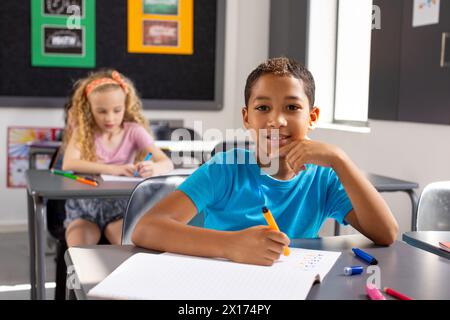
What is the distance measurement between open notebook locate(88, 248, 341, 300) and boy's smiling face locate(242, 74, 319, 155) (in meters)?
0.32

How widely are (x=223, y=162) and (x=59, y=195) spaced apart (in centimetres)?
82

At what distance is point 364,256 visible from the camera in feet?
3.13

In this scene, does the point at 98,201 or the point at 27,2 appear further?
the point at 27,2

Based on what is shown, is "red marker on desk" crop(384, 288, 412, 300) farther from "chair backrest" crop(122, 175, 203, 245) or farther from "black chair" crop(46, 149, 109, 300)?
"black chair" crop(46, 149, 109, 300)

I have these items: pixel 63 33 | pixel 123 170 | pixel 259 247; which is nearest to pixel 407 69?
pixel 123 170

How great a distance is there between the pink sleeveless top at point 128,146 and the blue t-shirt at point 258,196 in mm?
1312

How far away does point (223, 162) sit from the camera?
4.00 ft

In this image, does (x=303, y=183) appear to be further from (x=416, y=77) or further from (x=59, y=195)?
(x=416, y=77)

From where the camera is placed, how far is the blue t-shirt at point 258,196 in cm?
121

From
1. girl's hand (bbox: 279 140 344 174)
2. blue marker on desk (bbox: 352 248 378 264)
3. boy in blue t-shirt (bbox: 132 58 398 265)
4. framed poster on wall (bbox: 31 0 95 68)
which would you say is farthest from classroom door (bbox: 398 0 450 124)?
framed poster on wall (bbox: 31 0 95 68)

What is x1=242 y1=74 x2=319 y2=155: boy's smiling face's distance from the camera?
1.19m

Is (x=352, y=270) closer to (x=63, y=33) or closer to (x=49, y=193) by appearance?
(x=49, y=193)

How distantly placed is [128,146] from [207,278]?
5.91ft

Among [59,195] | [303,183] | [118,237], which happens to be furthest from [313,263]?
[118,237]
